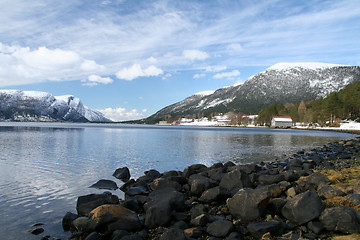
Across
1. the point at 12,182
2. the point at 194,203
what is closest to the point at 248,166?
the point at 194,203

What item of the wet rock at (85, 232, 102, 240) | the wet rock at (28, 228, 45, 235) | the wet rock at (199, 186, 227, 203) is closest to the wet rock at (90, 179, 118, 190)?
the wet rock at (28, 228, 45, 235)

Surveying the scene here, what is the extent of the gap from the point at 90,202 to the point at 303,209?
1070 cm

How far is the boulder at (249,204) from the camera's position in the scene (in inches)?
473

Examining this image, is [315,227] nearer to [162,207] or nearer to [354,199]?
[354,199]

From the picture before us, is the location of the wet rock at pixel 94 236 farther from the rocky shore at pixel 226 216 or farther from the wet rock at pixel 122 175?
the wet rock at pixel 122 175

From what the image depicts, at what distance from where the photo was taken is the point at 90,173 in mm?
26422

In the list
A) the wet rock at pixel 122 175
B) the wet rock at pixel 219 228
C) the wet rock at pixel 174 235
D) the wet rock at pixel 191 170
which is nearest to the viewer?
the wet rock at pixel 174 235

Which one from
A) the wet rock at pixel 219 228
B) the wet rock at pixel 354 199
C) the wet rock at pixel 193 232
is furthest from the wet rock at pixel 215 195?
the wet rock at pixel 354 199

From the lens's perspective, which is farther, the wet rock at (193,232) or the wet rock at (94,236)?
the wet rock at (94,236)

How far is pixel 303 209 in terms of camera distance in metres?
11.3

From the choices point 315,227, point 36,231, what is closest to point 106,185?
point 36,231

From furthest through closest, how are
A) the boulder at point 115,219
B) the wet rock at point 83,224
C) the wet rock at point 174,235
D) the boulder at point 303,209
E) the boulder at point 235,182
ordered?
the boulder at point 235,182 < the wet rock at point 83,224 < the boulder at point 115,219 < the boulder at point 303,209 < the wet rock at point 174,235

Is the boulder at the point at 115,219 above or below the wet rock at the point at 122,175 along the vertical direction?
above

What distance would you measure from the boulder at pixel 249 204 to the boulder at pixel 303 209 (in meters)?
1.04
